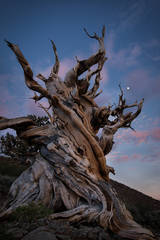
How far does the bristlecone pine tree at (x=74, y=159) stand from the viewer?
2.95 meters

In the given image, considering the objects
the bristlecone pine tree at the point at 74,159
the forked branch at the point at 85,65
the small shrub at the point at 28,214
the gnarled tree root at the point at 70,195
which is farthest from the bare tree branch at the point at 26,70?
the small shrub at the point at 28,214

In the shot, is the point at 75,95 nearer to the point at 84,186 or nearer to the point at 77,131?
the point at 77,131

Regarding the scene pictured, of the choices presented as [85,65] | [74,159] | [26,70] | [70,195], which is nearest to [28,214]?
[70,195]

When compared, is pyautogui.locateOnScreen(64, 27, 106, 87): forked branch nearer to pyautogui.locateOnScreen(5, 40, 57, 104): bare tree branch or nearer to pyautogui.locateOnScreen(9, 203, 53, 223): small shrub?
pyautogui.locateOnScreen(5, 40, 57, 104): bare tree branch

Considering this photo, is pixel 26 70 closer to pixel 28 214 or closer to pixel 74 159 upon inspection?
pixel 74 159

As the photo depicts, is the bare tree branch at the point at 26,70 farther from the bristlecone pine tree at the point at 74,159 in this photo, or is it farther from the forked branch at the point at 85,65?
the forked branch at the point at 85,65

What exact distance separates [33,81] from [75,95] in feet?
4.12

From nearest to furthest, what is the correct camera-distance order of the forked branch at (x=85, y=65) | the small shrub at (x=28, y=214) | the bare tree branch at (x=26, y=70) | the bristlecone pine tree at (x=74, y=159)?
1. the small shrub at (x=28, y=214)
2. the bristlecone pine tree at (x=74, y=159)
3. the bare tree branch at (x=26, y=70)
4. the forked branch at (x=85, y=65)

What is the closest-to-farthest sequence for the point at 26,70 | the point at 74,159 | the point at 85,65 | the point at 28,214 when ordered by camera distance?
1. the point at 28,214
2. the point at 74,159
3. the point at 26,70
4. the point at 85,65

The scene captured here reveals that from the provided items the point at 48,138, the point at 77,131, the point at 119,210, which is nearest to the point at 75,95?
the point at 77,131

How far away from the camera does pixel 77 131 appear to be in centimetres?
461

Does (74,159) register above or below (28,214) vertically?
above

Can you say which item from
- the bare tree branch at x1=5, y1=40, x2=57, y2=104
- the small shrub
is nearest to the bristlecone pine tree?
the bare tree branch at x1=5, y1=40, x2=57, y2=104

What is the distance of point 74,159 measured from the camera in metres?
3.97
